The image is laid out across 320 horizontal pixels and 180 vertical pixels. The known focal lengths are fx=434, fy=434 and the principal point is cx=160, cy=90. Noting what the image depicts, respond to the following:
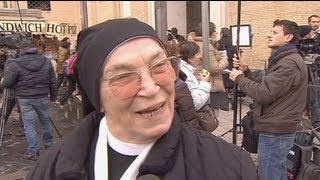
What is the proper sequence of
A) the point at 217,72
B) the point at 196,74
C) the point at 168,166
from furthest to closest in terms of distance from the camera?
the point at 217,72, the point at 196,74, the point at 168,166

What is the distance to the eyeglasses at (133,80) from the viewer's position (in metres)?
1.40

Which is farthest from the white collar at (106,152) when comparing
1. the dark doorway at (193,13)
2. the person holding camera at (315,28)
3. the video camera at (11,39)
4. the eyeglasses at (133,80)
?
the dark doorway at (193,13)

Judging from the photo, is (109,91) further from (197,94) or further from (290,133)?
(290,133)

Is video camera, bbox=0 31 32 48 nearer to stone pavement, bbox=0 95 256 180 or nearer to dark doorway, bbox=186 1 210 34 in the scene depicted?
stone pavement, bbox=0 95 256 180

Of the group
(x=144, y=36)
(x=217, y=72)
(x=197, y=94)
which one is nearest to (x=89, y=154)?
(x=144, y=36)

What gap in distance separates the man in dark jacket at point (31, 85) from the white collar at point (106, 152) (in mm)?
4419

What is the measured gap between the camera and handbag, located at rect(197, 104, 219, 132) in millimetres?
3771

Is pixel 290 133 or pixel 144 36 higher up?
pixel 144 36

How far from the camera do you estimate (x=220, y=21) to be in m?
12.1

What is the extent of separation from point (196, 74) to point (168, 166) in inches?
115

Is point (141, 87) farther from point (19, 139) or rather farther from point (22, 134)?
point (22, 134)

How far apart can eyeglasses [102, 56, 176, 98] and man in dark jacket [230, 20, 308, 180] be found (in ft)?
7.55

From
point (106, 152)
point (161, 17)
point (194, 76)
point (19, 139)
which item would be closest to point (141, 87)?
point (106, 152)

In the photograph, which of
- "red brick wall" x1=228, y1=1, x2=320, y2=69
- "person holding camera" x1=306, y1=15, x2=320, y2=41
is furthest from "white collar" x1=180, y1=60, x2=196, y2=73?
"red brick wall" x1=228, y1=1, x2=320, y2=69
